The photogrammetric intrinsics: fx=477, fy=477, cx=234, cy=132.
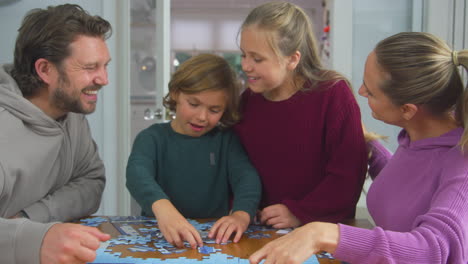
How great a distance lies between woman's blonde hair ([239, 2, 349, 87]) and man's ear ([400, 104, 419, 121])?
0.45 m

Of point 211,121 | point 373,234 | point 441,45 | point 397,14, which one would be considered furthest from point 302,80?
point 397,14

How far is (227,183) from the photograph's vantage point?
1.81 metres

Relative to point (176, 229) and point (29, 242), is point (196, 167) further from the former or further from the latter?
point (29, 242)

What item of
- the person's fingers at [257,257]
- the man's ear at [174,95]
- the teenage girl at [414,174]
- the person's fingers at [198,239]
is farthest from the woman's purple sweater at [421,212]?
the man's ear at [174,95]

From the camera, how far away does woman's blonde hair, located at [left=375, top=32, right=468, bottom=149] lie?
3.92 feet

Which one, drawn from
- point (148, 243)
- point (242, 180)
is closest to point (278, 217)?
point (242, 180)

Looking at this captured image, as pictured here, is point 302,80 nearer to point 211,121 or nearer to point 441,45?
point 211,121

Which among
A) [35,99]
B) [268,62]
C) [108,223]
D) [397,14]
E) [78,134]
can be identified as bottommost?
[108,223]

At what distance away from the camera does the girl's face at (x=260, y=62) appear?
1.60m

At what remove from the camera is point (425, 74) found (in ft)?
3.92

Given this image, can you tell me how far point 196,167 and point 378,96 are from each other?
76 cm

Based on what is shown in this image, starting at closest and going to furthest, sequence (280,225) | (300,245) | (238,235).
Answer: (300,245), (238,235), (280,225)

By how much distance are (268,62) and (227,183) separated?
499 millimetres

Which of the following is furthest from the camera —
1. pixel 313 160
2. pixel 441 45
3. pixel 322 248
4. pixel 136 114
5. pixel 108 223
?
pixel 136 114
